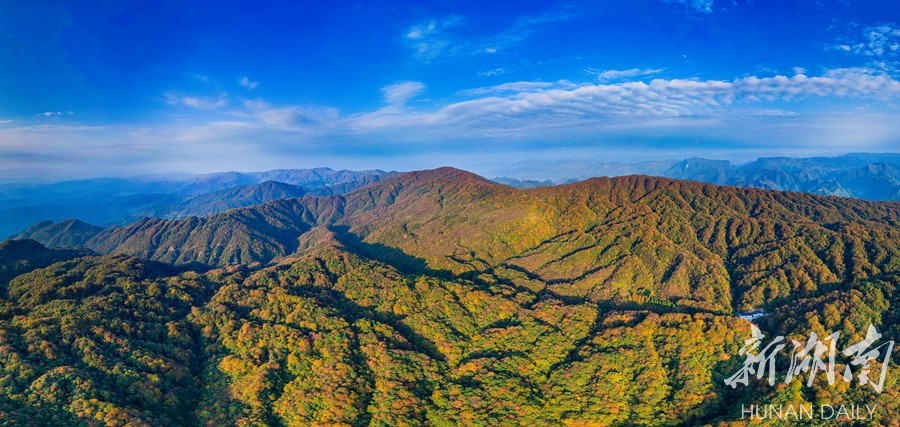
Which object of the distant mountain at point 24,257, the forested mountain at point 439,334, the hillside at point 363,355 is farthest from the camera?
the distant mountain at point 24,257

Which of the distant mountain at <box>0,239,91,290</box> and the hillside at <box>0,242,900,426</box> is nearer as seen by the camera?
the hillside at <box>0,242,900,426</box>

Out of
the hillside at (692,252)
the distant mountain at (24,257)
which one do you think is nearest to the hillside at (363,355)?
the hillside at (692,252)

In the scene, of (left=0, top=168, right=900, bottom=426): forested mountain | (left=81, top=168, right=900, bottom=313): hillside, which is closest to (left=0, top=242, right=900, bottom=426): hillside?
(left=0, top=168, right=900, bottom=426): forested mountain

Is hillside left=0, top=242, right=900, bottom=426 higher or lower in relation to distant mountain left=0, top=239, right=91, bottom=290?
lower

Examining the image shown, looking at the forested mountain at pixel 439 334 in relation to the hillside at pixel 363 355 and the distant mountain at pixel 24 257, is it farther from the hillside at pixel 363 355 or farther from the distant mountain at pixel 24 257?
the distant mountain at pixel 24 257

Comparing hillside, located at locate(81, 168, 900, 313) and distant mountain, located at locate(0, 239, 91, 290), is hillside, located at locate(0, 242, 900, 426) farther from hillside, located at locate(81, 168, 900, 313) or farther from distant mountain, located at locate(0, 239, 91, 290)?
distant mountain, located at locate(0, 239, 91, 290)

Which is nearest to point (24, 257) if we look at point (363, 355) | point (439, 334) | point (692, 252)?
point (363, 355)

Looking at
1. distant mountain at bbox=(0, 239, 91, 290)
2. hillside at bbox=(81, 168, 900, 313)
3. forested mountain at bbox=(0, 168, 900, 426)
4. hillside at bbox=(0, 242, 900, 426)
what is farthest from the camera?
distant mountain at bbox=(0, 239, 91, 290)

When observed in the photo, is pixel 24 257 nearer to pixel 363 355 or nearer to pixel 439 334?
pixel 363 355

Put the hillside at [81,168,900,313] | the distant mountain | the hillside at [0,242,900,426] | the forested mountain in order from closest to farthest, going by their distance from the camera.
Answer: the hillside at [0,242,900,426]
the forested mountain
the hillside at [81,168,900,313]
the distant mountain

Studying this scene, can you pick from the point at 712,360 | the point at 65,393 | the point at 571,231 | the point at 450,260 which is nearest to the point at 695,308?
the point at 712,360
